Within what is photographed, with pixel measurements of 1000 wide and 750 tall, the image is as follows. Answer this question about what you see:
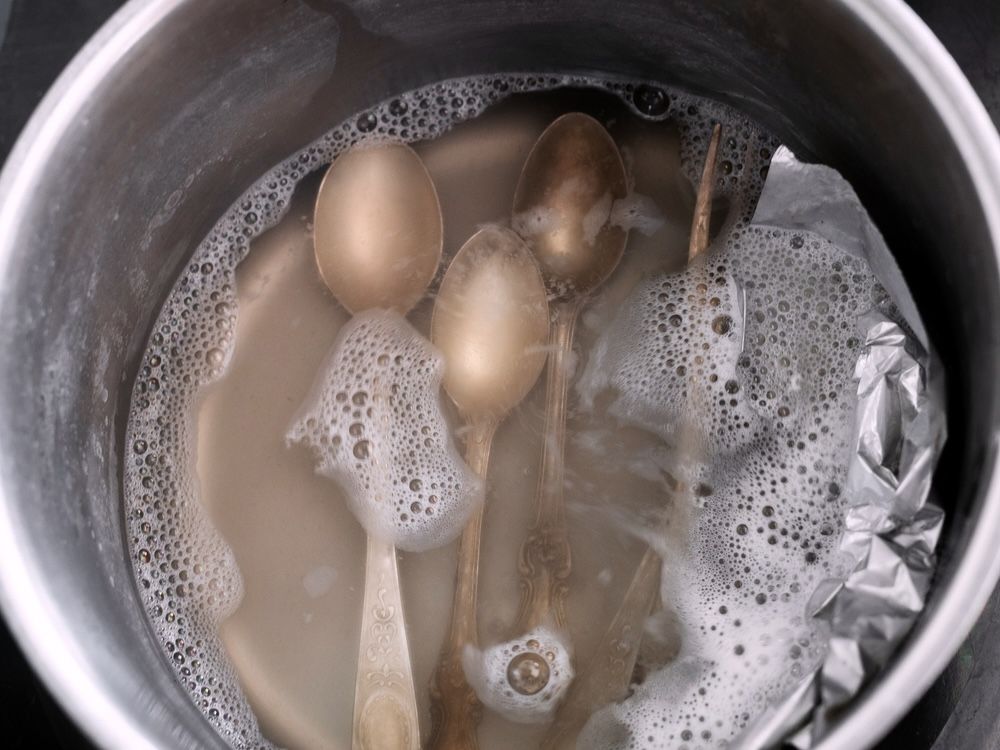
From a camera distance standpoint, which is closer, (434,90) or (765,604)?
(765,604)

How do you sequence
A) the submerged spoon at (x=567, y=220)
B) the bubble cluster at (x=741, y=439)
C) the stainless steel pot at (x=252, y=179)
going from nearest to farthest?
the stainless steel pot at (x=252, y=179), the bubble cluster at (x=741, y=439), the submerged spoon at (x=567, y=220)

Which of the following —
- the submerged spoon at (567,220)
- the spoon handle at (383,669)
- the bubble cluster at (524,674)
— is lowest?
the spoon handle at (383,669)

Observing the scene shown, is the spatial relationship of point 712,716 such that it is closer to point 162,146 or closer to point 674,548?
point 674,548

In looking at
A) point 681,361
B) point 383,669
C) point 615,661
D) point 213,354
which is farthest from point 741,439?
point 213,354

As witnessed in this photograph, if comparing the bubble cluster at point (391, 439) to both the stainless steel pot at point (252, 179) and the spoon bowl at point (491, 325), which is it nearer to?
the spoon bowl at point (491, 325)

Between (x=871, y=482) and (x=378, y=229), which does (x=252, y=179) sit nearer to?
(x=378, y=229)

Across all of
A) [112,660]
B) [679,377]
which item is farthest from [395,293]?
[112,660]

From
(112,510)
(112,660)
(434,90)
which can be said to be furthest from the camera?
(434,90)

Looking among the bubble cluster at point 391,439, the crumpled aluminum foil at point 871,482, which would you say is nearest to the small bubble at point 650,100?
the crumpled aluminum foil at point 871,482
